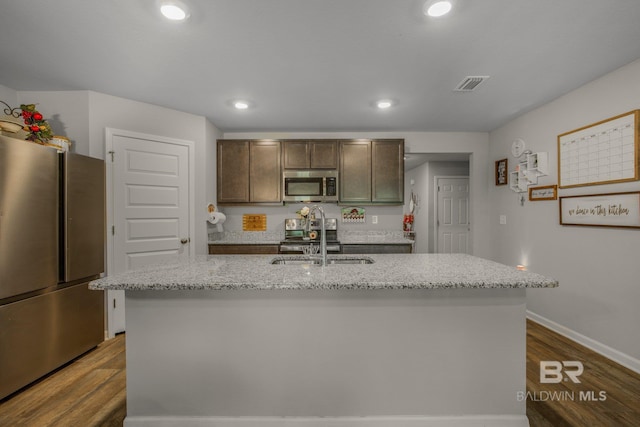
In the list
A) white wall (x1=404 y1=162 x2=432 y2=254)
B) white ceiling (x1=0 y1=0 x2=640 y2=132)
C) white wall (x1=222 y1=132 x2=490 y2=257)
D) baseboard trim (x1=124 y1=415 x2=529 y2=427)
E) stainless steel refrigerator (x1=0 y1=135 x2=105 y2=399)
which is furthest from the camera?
white wall (x1=404 y1=162 x2=432 y2=254)

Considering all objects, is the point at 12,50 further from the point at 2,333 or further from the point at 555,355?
the point at 555,355

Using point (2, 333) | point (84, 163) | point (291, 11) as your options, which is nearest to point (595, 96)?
point (291, 11)

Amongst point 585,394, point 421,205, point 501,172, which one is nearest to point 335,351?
point 585,394

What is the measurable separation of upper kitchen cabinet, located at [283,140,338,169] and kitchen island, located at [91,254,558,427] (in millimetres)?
2532

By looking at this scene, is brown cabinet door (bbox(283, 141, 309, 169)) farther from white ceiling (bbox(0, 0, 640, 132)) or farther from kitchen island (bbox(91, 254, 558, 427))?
kitchen island (bbox(91, 254, 558, 427))

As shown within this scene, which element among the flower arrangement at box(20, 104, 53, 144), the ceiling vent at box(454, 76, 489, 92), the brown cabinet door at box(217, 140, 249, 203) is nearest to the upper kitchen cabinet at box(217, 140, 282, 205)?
the brown cabinet door at box(217, 140, 249, 203)

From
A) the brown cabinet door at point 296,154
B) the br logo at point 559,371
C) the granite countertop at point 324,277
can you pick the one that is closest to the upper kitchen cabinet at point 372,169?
the brown cabinet door at point 296,154

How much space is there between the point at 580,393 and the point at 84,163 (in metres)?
4.08

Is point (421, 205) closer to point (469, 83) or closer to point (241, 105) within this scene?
point (469, 83)

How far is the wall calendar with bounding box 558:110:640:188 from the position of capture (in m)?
2.28

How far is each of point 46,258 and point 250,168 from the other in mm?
2283

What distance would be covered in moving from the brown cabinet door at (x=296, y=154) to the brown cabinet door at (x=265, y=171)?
0.35 feet

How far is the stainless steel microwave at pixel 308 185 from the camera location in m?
3.91

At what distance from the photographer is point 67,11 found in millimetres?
1713
